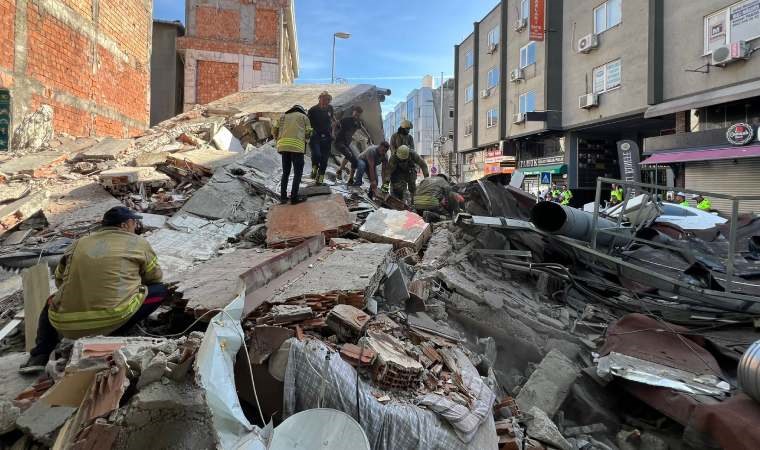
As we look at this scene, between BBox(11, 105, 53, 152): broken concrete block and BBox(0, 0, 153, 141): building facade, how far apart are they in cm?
15

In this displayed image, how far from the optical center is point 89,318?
279 centimetres

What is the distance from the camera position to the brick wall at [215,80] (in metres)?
19.8

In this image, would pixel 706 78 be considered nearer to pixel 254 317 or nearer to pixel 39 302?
pixel 254 317

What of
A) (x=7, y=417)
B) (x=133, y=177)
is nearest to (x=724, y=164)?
(x=133, y=177)

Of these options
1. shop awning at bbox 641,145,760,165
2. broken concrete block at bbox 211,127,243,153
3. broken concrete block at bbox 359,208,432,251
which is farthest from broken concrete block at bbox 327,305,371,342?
shop awning at bbox 641,145,760,165

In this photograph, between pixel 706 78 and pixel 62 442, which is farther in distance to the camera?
pixel 706 78

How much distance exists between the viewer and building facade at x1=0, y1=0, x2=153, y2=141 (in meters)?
8.65

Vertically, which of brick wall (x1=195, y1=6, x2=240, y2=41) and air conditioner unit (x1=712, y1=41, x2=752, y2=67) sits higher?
brick wall (x1=195, y1=6, x2=240, y2=41)

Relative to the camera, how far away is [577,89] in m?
19.6

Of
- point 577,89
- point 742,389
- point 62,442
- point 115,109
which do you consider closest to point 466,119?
point 577,89

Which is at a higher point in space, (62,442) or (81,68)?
(81,68)

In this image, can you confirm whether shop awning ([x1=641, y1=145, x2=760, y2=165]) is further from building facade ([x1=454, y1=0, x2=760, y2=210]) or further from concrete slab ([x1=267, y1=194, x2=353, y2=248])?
concrete slab ([x1=267, y1=194, x2=353, y2=248])

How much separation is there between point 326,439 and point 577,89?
833 inches

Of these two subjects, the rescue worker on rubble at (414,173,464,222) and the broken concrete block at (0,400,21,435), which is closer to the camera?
the broken concrete block at (0,400,21,435)
